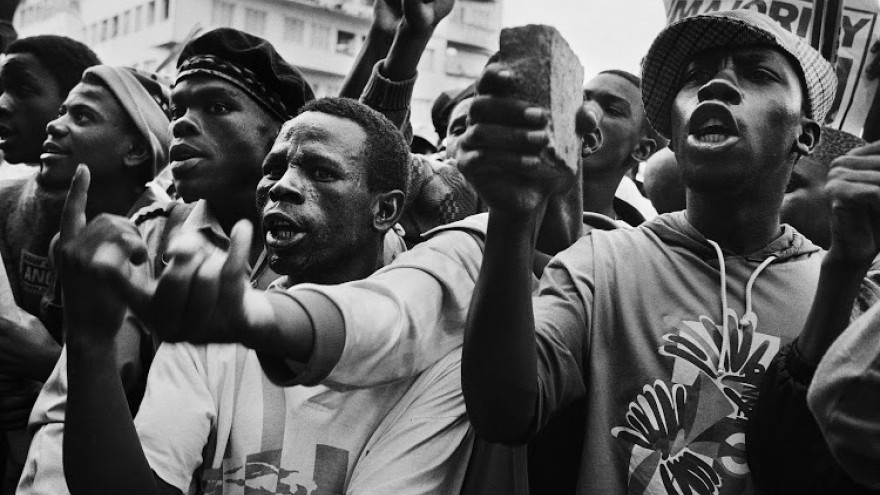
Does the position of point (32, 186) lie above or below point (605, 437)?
below

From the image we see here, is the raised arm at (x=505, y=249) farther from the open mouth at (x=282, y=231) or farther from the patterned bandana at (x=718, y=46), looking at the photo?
the patterned bandana at (x=718, y=46)

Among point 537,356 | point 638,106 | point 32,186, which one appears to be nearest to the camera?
point 537,356

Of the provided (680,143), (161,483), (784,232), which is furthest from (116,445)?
(784,232)

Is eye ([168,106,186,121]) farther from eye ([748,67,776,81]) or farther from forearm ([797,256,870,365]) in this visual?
forearm ([797,256,870,365])

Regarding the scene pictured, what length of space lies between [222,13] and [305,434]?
102 feet

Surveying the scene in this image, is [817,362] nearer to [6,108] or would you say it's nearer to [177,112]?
[177,112]

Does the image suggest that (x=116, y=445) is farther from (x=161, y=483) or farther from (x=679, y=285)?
(x=679, y=285)

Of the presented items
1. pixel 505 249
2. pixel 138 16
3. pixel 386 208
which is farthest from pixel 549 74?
pixel 138 16

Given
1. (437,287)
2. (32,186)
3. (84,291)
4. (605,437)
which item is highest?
(84,291)

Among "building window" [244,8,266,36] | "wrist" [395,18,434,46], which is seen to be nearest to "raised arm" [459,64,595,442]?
"wrist" [395,18,434,46]

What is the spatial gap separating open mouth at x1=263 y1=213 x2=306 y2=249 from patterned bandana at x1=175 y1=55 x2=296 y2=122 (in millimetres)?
1064

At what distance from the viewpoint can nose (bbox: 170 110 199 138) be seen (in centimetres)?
331

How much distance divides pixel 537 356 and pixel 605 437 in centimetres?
33

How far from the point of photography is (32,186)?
4.05m
